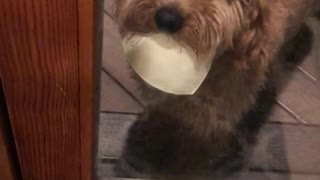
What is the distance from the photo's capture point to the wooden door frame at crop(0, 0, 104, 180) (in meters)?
0.70

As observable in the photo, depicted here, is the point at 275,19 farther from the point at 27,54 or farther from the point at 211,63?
the point at 27,54

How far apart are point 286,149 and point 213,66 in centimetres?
29

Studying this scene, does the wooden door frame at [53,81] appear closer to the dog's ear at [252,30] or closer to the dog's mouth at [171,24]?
the dog's mouth at [171,24]

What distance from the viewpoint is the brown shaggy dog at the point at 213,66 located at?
0.90 metres

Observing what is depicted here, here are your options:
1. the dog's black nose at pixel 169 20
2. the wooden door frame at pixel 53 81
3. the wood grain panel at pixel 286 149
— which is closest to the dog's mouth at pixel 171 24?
the dog's black nose at pixel 169 20

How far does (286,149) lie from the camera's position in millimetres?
1189

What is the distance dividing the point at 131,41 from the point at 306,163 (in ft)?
1.60

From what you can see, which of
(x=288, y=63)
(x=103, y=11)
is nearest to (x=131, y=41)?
(x=103, y=11)

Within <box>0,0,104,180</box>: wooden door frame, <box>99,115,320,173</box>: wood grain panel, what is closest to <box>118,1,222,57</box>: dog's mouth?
<box>0,0,104,180</box>: wooden door frame

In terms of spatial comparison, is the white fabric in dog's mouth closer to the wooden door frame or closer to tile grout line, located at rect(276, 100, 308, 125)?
the wooden door frame

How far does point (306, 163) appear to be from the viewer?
1.19 metres

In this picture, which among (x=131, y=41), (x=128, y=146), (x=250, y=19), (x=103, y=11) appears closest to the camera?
(x=103, y=11)

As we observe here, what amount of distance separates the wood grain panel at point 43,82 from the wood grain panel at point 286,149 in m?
0.16

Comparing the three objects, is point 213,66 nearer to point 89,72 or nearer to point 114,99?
point 114,99
